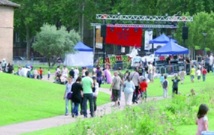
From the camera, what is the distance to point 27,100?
33.2 m

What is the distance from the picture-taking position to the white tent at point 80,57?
77.1 metres

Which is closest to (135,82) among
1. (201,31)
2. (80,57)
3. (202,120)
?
(202,120)

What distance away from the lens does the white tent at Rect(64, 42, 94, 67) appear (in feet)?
253

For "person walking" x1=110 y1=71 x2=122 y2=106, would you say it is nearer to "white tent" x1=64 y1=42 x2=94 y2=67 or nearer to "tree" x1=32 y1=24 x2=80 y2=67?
"white tent" x1=64 y1=42 x2=94 y2=67

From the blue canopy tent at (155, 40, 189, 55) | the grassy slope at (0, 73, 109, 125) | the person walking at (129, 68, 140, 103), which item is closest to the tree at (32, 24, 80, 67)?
the blue canopy tent at (155, 40, 189, 55)

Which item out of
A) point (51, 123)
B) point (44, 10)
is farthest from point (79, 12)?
point (51, 123)

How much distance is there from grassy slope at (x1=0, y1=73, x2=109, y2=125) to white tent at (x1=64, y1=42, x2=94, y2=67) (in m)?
35.1

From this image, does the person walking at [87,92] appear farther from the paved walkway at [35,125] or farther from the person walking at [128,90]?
the person walking at [128,90]

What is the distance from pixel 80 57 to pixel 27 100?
45.9 metres

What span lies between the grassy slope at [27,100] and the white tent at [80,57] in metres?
35.1

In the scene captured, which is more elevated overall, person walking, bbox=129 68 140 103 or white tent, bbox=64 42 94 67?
white tent, bbox=64 42 94 67

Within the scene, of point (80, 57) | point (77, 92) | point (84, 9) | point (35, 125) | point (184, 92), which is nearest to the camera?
point (35, 125)

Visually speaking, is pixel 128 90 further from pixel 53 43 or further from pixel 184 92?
pixel 53 43

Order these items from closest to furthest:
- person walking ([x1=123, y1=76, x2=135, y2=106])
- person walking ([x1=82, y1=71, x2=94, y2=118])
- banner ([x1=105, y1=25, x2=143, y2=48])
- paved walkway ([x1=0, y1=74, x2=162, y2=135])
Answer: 1. paved walkway ([x1=0, y1=74, x2=162, y2=135])
2. person walking ([x1=82, y1=71, x2=94, y2=118])
3. person walking ([x1=123, y1=76, x2=135, y2=106])
4. banner ([x1=105, y1=25, x2=143, y2=48])
